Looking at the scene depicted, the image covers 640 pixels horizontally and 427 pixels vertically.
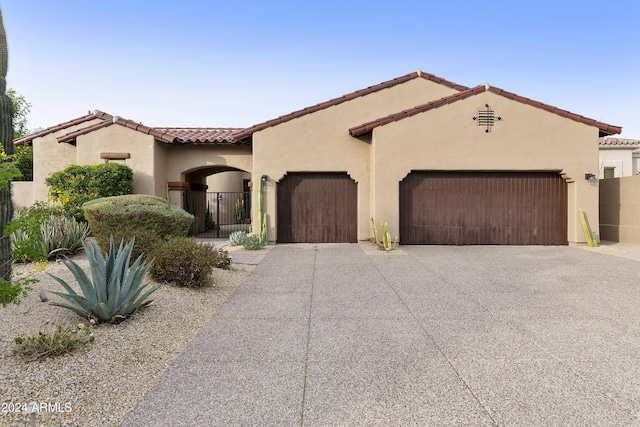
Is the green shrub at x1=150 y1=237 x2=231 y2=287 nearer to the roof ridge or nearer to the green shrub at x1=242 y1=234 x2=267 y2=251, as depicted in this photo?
the green shrub at x1=242 y1=234 x2=267 y2=251

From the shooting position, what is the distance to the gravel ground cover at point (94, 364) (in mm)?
2725

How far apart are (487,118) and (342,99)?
5.06m

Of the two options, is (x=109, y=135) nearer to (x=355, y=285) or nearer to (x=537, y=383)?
(x=355, y=285)

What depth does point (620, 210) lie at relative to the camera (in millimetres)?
12883

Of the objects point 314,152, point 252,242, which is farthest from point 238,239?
point 314,152

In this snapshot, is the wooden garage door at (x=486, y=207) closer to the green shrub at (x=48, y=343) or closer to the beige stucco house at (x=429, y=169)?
the beige stucco house at (x=429, y=169)

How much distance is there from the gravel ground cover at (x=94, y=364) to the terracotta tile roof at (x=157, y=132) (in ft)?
32.0

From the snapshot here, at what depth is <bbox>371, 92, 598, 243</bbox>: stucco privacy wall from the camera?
11938 millimetres

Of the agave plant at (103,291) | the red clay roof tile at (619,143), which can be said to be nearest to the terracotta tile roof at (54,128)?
the agave plant at (103,291)

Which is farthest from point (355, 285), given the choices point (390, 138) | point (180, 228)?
point (390, 138)

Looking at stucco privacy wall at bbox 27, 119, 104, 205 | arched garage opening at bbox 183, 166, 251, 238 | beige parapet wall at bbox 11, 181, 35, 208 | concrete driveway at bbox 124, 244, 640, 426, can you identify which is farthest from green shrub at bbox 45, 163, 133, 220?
concrete driveway at bbox 124, 244, 640, 426

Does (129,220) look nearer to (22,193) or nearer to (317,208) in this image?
(317,208)

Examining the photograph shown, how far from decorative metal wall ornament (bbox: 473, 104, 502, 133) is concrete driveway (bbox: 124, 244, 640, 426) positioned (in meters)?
6.39

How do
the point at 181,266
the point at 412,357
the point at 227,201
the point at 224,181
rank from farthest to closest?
the point at 224,181
the point at 227,201
the point at 181,266
the point at 412,357
